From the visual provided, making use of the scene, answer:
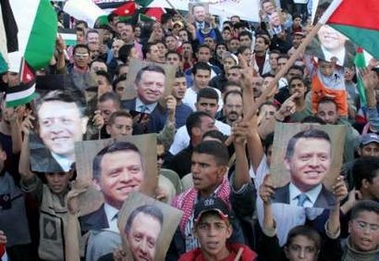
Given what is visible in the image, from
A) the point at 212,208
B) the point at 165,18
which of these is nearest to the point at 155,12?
the point at 165,18

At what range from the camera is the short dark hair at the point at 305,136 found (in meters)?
4.42

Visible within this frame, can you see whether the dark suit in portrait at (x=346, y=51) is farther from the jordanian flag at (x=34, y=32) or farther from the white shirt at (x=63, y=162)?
the white shirt at (x=63, y=162)

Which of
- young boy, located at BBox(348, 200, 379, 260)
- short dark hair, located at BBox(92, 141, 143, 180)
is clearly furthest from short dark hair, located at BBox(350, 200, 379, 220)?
short dark hair, located at BBox(92, 141, 143, 180)

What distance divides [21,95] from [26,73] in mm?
312

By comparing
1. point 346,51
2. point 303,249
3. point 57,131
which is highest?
point 346,51

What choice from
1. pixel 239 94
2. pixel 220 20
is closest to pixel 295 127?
pixel 239 94

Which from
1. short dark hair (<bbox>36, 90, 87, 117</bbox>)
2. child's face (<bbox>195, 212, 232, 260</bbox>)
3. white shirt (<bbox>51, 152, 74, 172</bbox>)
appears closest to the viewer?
child's face (<bbox>195, 212, 232, 260</bbox>)

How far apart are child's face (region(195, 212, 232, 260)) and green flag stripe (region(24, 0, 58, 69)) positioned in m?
2.31

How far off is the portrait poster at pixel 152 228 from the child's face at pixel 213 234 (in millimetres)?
128

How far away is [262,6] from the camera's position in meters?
15.6

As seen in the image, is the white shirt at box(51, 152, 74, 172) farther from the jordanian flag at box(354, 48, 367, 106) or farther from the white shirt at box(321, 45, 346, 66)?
the jordanian flag at box(354, 48, 367, 106)

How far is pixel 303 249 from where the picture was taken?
441 cm

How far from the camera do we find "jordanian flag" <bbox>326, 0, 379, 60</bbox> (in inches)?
198

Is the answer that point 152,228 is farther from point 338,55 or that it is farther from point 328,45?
point 338,55
